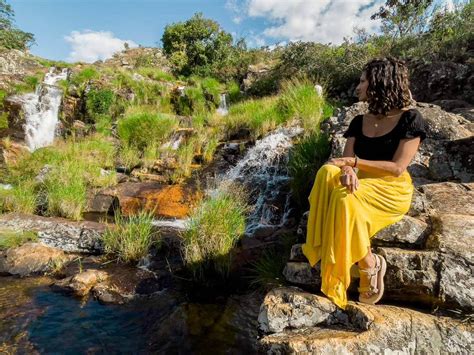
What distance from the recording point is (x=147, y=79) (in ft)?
56.0

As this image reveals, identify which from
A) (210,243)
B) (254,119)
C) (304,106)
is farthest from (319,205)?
(254,119)

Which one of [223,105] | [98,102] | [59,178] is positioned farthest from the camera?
[223,105]

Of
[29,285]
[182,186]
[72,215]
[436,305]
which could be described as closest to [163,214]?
[182,186]

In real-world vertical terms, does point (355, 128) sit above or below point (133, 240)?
above

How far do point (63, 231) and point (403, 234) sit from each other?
527 centimetres

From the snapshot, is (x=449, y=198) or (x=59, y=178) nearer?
(x=449, y=198)

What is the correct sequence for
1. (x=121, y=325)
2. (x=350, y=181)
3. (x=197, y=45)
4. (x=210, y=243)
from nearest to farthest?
(x=350, y=181) → (x=121, y=325) → (x=210, y=243) → (x=197, y=45)

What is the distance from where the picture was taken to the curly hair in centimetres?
280

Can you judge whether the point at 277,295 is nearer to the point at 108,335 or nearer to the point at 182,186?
the point at 108,335

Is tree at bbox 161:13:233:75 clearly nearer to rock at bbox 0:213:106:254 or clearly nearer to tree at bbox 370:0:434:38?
tree at bbox 370:0:434:38

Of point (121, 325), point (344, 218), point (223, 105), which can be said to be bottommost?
point (121, 325)

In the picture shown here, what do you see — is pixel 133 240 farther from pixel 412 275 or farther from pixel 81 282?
pixel 412 275

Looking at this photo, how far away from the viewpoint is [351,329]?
8.04 ft

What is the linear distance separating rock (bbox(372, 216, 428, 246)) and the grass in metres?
5.20
